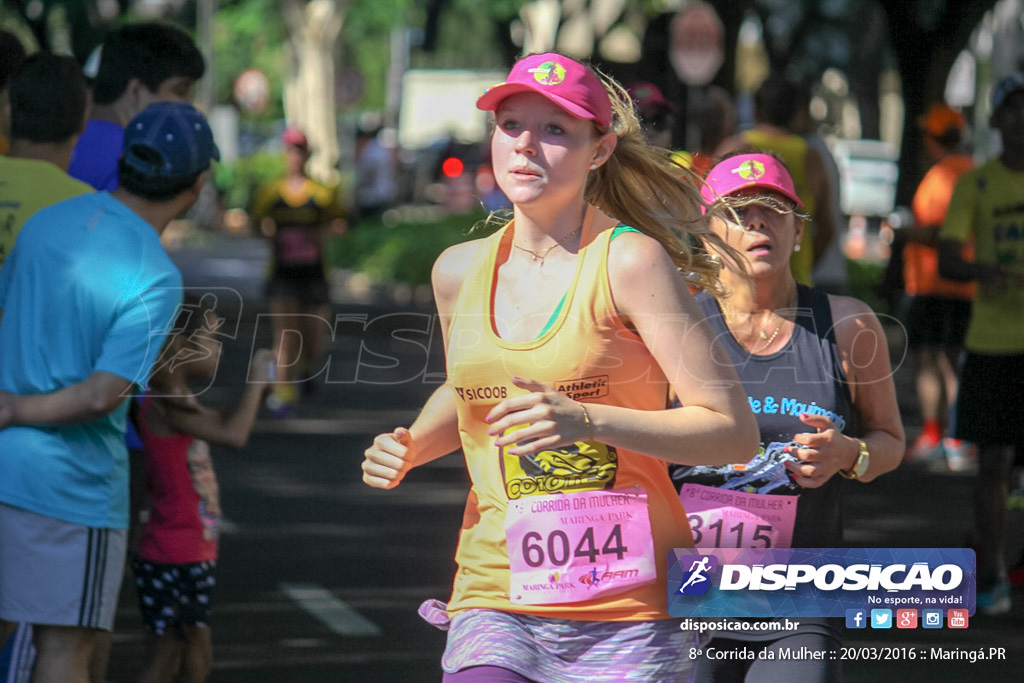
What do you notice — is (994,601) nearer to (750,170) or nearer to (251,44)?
(750,170)

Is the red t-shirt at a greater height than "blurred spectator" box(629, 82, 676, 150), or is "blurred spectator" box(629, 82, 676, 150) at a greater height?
"blurred spectator" box(629, 82, 676, 150)

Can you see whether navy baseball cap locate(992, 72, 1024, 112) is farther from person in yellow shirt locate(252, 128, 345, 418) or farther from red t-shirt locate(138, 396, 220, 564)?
person in yellow shirt locate(252, 128, 345, 418)

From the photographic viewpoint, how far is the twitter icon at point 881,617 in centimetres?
453

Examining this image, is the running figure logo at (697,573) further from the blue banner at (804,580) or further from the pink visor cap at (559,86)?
the pink visor cap at (559,86)

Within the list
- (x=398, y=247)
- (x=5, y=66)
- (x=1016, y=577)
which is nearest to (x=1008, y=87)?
(x=1016, y=577)

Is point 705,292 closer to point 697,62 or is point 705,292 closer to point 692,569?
point 692,569

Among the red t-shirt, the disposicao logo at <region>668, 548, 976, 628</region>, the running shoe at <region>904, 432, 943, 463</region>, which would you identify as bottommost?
the running shoe at <region>904, 432, 943, 463</region>

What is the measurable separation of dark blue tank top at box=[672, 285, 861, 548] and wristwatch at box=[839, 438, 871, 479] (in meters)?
0.11

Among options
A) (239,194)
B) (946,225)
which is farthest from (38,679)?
(239,194)

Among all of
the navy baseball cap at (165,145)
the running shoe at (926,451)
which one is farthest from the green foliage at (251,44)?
the navy baseball cap at (165,145)

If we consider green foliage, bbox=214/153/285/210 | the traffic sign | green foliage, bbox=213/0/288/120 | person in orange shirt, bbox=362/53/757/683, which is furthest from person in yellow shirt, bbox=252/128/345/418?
green foliage, bbox=213/0/288/120

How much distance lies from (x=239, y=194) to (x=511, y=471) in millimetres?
41990

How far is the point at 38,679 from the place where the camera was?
4.39 meters

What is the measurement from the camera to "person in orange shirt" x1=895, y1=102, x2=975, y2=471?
10414 millimetres
